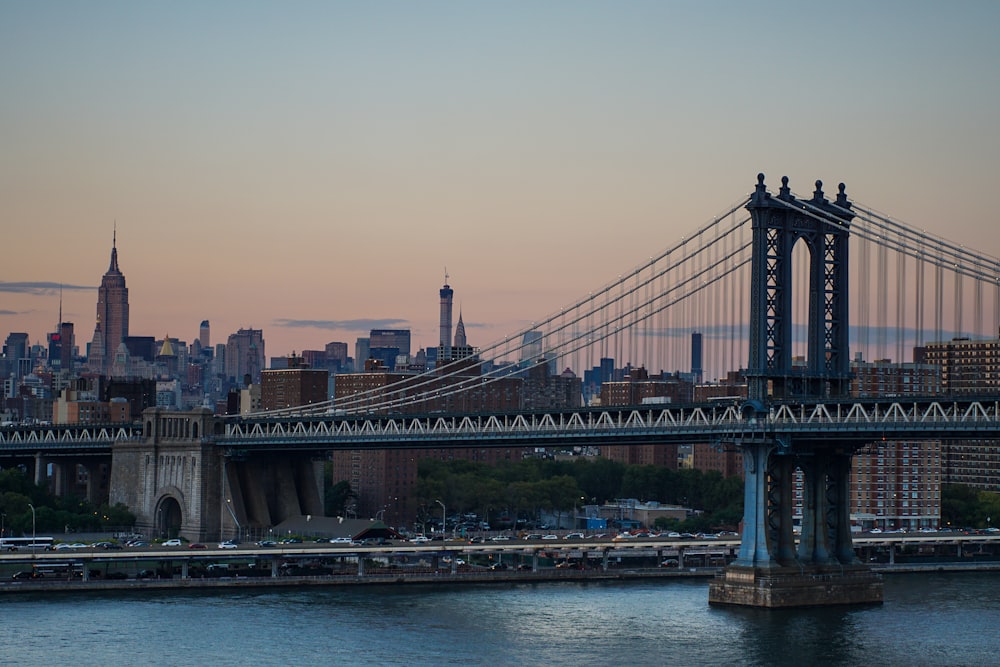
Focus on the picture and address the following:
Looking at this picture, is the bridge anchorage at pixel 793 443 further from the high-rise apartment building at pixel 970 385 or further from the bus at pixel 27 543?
the high-rise apartment building at pixel 970 385

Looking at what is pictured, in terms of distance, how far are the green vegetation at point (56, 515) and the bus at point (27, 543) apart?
11620mm

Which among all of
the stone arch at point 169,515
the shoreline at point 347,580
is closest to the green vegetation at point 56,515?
the stone arch at point 169,515

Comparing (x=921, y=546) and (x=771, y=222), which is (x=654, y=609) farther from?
(x=921, y=546)

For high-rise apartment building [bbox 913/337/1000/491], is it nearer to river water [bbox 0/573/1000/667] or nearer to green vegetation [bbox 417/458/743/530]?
green vegetation [bbox 417/458/743/530]

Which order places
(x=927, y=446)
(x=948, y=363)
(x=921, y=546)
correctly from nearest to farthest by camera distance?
(x=921, y=546), (x=927, y=446), (x=948, y=363)

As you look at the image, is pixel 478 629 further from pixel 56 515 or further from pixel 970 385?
pixel 970 385

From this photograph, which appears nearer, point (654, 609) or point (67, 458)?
point (654, 609)

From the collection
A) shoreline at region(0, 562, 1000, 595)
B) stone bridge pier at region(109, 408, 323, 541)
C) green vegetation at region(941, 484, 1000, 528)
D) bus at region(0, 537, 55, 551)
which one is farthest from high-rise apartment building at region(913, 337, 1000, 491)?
bus at region(0, 537, 55, 551)

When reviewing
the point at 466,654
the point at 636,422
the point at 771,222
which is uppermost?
the point at 771,222

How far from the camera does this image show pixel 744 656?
2618 inches

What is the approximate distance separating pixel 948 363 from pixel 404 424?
74112 mm

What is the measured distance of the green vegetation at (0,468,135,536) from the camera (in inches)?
4429

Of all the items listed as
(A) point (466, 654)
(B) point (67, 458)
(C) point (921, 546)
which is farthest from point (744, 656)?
(B) point (67, 458)

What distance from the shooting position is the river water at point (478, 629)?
218 ft
